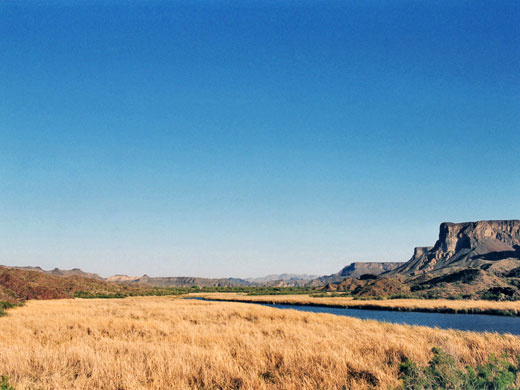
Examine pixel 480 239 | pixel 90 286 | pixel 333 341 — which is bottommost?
pixel 90 286

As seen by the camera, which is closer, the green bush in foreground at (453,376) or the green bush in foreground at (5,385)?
the green bush in foreground at (5,385)

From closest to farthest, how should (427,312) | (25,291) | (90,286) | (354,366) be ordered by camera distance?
(354,366) → (427,312) → (25,291) → (90,286)

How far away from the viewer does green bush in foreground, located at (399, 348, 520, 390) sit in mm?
7296

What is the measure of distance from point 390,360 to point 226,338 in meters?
6.91

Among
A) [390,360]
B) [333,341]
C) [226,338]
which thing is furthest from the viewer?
[226,338]

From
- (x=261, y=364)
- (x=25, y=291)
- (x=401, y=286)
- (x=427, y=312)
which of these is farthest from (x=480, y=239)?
(x=261, y=364)

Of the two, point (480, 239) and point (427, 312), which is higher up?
point (480, 239)

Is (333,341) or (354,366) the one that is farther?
(333,341)

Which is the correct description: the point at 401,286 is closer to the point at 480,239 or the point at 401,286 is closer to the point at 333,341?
the point at 333,341

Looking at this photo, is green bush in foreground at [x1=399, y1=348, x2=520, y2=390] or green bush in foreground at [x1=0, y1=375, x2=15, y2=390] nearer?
green bush in foreground at [x1=0, y1=375, x2=15, y2=390]

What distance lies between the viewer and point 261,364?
9906mm

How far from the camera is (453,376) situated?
7.92 m

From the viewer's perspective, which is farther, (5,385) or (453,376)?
(453,376)

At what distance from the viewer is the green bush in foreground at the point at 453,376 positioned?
7296mm
